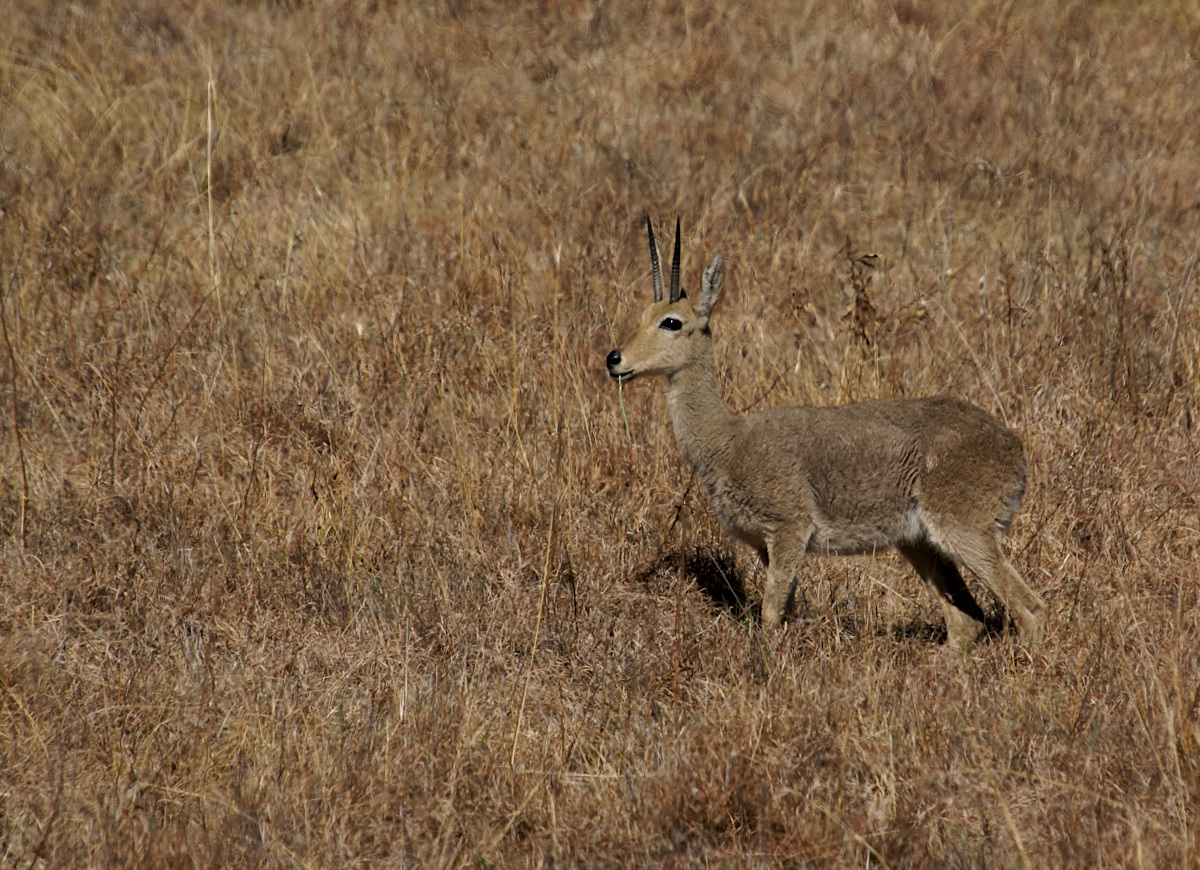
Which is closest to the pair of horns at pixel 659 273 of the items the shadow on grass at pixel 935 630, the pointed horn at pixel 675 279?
the pointed horn at pixel 675 279

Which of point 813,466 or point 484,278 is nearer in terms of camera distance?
point 813,466

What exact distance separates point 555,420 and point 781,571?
1.86 metres

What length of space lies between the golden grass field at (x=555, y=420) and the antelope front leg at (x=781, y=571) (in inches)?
6.9

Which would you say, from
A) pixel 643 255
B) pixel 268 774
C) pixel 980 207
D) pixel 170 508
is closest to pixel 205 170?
pixel 643 255

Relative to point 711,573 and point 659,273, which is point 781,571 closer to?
point 711,573

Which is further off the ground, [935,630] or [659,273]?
[659,273]

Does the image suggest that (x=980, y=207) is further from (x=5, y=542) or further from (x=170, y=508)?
(x=5, y=542)

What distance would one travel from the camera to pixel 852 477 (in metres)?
6.01

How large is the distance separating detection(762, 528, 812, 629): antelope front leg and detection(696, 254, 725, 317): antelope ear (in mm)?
1164

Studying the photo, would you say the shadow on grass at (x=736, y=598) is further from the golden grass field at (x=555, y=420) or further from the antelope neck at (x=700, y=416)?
the antelope neck at (x=700, y=416)

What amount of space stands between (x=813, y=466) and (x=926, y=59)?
7.16 metres

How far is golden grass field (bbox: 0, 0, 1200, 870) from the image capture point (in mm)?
4539

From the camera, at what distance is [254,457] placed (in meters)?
7.20

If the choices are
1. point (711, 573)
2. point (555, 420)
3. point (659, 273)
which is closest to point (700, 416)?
point (659, 273)
